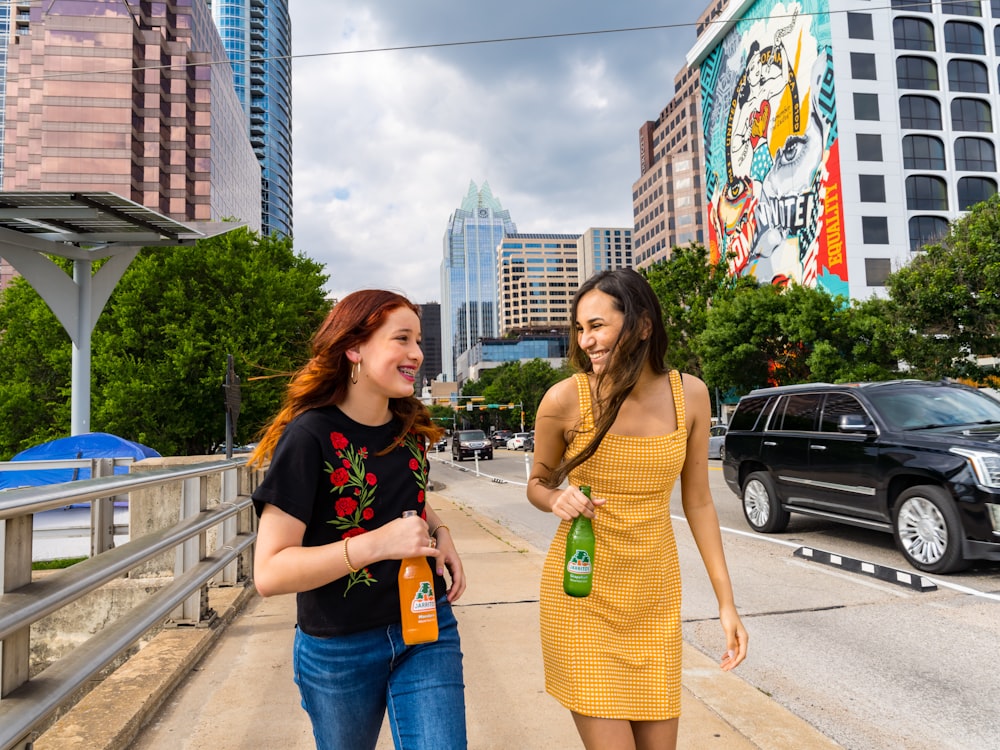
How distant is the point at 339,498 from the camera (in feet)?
6.45

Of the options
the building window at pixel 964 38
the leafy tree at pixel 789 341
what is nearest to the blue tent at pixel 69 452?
the leafy tree at pixel 789 341

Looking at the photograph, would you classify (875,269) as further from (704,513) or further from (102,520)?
(704,513)

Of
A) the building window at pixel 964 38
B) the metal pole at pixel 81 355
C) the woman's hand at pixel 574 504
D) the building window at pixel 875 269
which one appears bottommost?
the woman's hand at pixel 574 504

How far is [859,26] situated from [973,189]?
1441 cm

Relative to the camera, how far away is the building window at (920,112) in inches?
2112

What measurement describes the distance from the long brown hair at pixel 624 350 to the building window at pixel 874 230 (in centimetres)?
5500

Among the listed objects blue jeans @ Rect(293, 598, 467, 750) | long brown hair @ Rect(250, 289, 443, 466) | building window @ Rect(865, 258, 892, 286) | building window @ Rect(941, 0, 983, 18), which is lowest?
blue jeans @ Rect(293, 598, 467, 750)

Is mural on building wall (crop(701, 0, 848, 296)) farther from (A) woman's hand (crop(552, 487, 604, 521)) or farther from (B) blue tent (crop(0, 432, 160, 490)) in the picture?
(A) woman's hand (crop(552, 487, 604, 521))

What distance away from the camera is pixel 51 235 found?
56.5 feet

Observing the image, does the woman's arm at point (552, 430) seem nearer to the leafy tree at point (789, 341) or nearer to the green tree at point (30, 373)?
the green tree at point (30, 373)

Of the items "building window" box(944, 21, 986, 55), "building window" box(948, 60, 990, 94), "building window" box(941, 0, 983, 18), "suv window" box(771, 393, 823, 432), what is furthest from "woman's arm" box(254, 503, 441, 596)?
"building window" box(941, 0, 983, 18)

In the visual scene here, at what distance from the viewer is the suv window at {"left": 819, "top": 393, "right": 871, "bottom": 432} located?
841 centimetres

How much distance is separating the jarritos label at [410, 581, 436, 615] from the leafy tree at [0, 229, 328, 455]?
73.1 feet

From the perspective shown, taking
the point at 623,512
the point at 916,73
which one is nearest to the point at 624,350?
the point at 623,512
